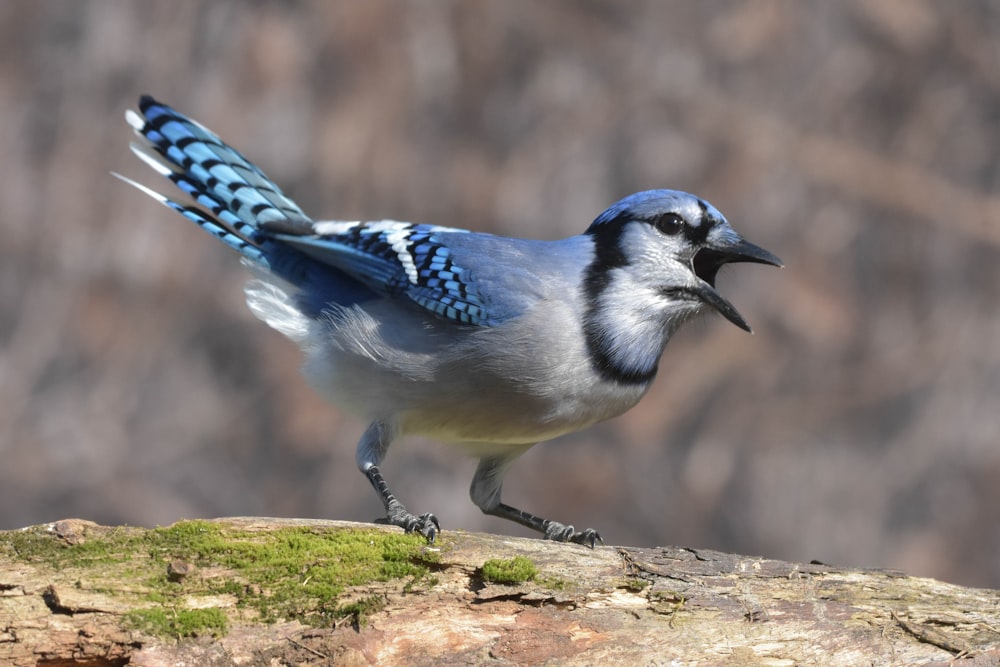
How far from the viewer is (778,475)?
6656 mm

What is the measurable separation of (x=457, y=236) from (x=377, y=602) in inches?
65.1

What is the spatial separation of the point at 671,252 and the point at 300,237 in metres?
1.39

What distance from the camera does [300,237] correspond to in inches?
176

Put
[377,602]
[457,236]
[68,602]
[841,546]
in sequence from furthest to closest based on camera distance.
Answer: [841,546] < [457,236] < [377,602] < [68,602]

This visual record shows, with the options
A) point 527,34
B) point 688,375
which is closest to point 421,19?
point 527,34

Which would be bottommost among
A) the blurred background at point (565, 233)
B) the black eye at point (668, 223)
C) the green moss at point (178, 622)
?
the green moss at point (178, 622)

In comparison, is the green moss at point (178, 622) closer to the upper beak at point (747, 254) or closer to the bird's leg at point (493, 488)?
the bird's leg at point (493, 488)

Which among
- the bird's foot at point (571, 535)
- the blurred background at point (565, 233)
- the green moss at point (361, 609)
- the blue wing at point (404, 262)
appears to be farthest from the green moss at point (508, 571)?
the blurred background at point (565, 233)

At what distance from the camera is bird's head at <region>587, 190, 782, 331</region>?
160 inches

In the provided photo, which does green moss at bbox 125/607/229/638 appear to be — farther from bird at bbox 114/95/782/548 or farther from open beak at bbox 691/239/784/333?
A: open beak at bbox 691/239/784/333

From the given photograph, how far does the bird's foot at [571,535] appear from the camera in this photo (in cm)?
394

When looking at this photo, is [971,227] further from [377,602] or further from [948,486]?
[377,602]

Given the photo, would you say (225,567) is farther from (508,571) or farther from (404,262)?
(404,262)

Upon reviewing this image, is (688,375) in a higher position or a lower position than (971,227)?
lower
